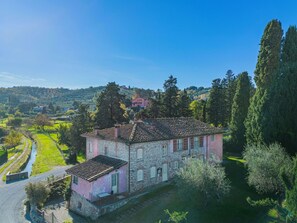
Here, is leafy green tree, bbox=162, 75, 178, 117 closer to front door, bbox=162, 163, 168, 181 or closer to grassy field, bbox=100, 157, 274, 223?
front door, bbox=162, 163, 168, 181

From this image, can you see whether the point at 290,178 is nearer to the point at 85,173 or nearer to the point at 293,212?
the point at 293,212

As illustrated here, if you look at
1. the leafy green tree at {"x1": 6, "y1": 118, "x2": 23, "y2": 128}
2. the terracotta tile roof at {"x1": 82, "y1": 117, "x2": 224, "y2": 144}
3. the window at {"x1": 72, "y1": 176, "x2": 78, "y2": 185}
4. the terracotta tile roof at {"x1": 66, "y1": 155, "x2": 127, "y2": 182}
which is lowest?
the window at {"x1": 72, "y1": 176, "x2": 78, "y2": 185}

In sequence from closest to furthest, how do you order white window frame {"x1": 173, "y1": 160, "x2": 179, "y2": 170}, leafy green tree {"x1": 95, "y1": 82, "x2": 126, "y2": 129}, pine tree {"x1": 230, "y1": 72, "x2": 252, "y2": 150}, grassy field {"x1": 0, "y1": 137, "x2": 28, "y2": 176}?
white window frame {"x1": 173, "y1": 160, "x2": 179, "y2": 170} < pine tree {"x1": 230, "y1": 72, "x2": 252, "y2": 150} < leafy green tree {"x1": 95, "y1": 82, "x2": 126, "y2": 129} < grassy field {"x1": 0, "y1": 137, "x2": 28, "y2": 176}

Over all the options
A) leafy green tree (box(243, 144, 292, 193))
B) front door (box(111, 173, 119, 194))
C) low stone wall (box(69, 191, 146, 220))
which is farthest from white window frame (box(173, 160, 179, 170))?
leafy green tree (box(243, 144, 292, 193))

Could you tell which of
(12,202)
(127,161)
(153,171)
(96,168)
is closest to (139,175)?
(153,171)

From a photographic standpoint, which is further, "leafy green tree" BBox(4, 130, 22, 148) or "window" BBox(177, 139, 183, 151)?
"leafy green tree" BBox(4, 130, 22, 148)

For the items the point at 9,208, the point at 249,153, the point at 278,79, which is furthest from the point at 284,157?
the point at 9,208

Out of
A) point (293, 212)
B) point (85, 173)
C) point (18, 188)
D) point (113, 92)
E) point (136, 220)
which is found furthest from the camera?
point (113, 92)

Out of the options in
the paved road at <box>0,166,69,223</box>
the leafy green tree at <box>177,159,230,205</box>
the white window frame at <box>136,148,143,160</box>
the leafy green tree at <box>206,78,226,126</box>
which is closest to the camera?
the leafy green tree at <box>177,159,230,205</box>
